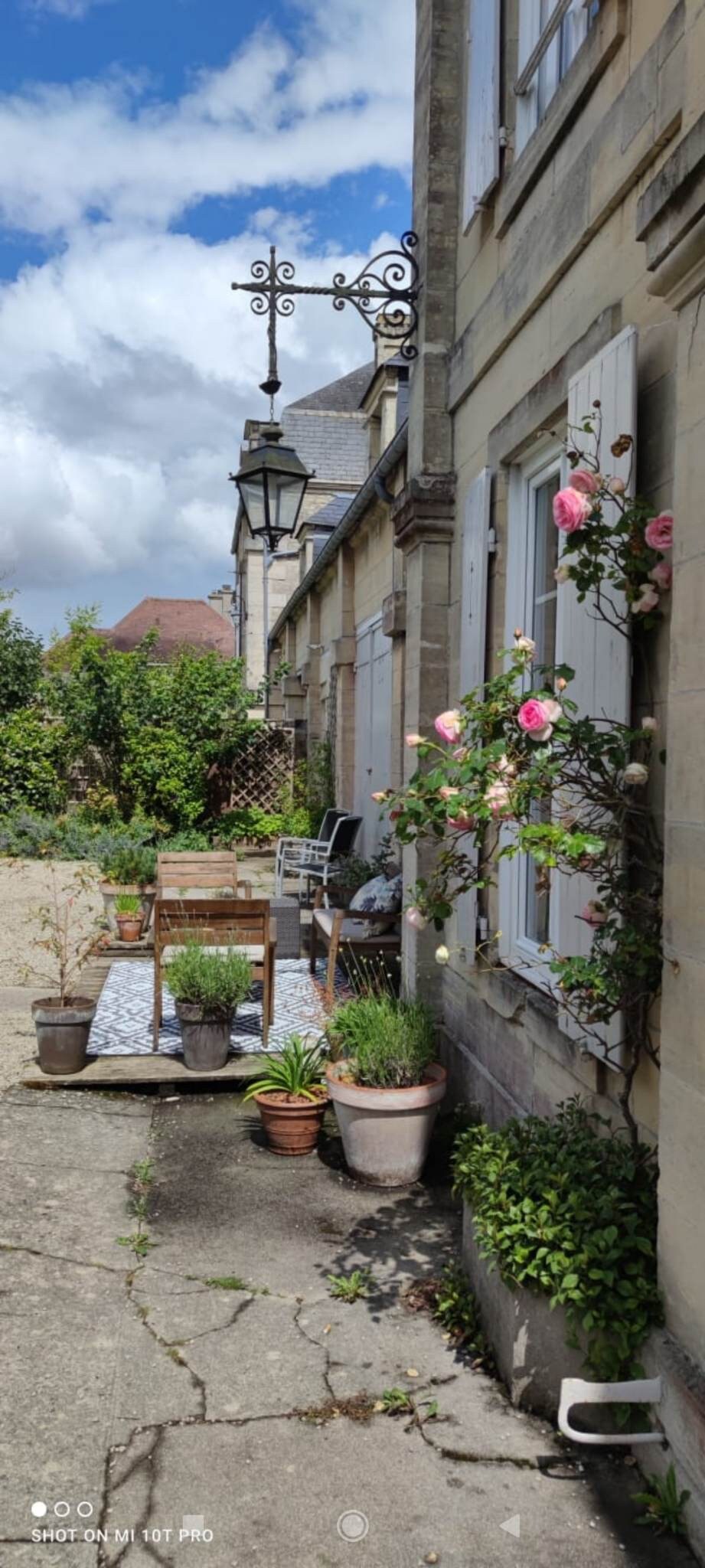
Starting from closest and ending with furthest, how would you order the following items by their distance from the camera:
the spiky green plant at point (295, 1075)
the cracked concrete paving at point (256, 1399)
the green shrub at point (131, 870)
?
1. the cracked concrete paving at point (256, 1399)
2. the spiky green plant at point (295, 1075)
3. the green shrub at point (131, 870)

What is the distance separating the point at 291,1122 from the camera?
4.87 m

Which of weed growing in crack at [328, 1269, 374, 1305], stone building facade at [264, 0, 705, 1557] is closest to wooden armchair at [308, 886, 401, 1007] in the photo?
stone building facade at [264, 0, 705, 1557]

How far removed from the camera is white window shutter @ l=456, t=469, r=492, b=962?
4727 mm

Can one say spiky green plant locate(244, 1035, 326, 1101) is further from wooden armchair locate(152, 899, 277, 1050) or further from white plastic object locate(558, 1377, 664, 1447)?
white plastic object locate(558, 1377, 664, 1447)

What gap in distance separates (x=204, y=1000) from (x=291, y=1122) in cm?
110

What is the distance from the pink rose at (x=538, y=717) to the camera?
3.03m

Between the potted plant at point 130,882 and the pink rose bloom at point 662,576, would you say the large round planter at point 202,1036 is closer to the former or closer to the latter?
the pink rose bloom at point 662,576

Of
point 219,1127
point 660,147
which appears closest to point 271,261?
point 660,147

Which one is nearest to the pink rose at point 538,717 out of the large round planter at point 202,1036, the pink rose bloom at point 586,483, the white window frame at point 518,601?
the pink rose bloom at point 586,483

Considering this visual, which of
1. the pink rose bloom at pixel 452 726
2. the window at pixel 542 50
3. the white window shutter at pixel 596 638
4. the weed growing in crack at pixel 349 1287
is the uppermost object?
the window at pixel 542 50

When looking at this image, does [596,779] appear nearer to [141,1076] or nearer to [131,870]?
[141,1076]

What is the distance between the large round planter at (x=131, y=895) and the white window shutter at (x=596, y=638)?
6.77 m

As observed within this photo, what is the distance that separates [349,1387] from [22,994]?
5675 millimetres

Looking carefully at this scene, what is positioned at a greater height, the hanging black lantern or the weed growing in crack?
the hanging black lantern
